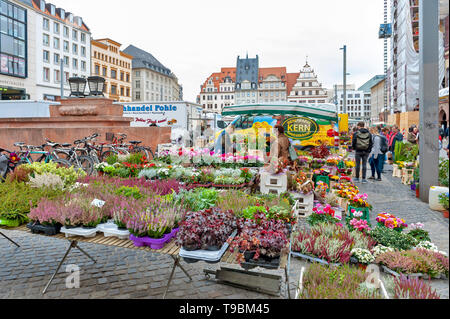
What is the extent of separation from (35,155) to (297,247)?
355 inches

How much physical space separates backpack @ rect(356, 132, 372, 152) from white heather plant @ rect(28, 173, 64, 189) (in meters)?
9.32

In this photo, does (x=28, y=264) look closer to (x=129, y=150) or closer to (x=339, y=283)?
(x=339, y=283)

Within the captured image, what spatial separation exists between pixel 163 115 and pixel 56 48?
3743 centimetres

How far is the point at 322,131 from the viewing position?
18.0 m

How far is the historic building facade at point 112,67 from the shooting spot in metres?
61.6

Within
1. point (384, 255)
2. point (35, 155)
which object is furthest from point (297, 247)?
point (35, 155)

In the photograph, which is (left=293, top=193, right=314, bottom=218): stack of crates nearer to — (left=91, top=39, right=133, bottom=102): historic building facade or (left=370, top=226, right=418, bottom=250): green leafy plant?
(left=370, top=226, right=418, bottom=250): green leafy plant

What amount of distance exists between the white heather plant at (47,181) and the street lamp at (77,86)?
9730 millimetres

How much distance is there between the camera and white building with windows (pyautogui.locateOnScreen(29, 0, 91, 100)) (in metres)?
45.9

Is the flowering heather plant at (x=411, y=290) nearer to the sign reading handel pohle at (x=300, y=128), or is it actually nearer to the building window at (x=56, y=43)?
the sign reading handel pohle at (x=300, y=128)

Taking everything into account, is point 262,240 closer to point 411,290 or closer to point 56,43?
point 411,290
